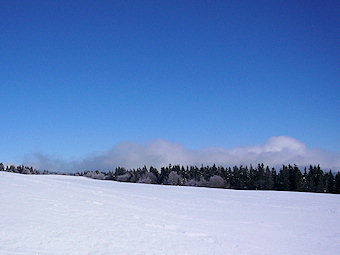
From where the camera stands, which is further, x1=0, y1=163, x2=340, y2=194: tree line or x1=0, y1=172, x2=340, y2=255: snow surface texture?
x1=0, y1=163, x2=340, y2=194: tree line

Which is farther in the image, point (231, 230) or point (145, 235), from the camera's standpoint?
point (231, 230)

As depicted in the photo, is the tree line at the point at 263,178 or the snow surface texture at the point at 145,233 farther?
the tree line at the point at 263,178

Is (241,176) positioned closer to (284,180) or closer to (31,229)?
(284,180)

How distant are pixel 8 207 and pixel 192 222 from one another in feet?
35.8

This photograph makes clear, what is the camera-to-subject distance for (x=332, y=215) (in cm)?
2273

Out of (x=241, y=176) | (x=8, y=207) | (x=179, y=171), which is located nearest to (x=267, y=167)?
(x=241, y=176)

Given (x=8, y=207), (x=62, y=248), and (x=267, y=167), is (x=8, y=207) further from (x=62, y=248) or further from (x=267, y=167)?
(x=267, y=167)

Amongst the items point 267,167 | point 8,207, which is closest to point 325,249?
point 8,207

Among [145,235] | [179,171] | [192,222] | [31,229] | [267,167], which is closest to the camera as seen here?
[31,229]

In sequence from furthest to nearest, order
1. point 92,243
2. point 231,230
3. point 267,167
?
1. point 267,167
2. point 231,230
3. point 92,243

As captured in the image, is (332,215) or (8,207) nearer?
(8,207)

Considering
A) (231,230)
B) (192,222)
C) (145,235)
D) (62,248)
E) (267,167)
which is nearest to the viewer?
(62,248)

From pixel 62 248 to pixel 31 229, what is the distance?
2841 mm

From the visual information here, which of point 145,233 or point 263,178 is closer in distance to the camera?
point 145,233
